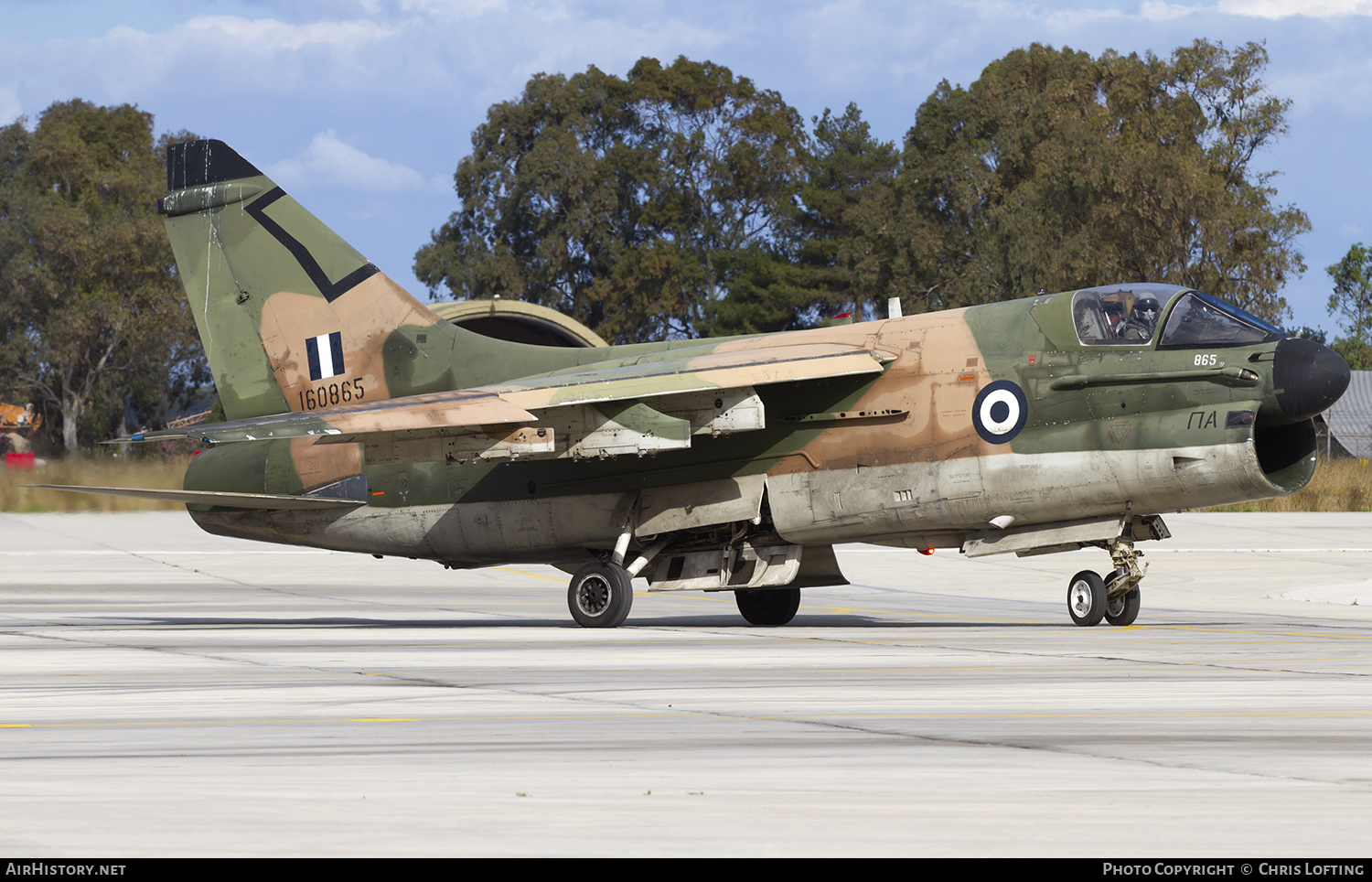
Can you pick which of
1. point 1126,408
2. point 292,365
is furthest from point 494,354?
point 1126,408

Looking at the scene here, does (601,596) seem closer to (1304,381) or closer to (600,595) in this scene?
(600,595)

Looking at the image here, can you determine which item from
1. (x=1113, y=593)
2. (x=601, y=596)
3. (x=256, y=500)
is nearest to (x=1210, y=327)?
(x=1113, y=593)

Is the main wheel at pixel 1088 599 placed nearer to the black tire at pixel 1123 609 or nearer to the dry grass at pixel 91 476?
the black tire at pixel 1123 609

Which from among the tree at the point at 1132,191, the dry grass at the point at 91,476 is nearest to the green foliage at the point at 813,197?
the tree at the point at 1132,191

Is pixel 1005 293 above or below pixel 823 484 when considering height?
above

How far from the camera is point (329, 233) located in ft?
67.3

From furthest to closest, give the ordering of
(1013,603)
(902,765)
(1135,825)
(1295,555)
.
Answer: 1. (1295,555)
2. (1013,603)
3. (902,765)
4. (1135,825)

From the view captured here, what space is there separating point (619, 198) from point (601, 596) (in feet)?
232

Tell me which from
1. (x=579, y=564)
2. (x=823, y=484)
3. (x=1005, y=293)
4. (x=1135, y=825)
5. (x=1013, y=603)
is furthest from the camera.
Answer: (x=1005, y=293)

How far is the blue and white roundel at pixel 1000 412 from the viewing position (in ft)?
54.7

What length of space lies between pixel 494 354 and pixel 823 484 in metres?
4.93

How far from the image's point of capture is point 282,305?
20.4 metres

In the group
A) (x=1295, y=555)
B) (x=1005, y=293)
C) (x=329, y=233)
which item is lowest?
(x=1295, y=555)

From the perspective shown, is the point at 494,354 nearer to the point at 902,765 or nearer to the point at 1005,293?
the point at 902,765
